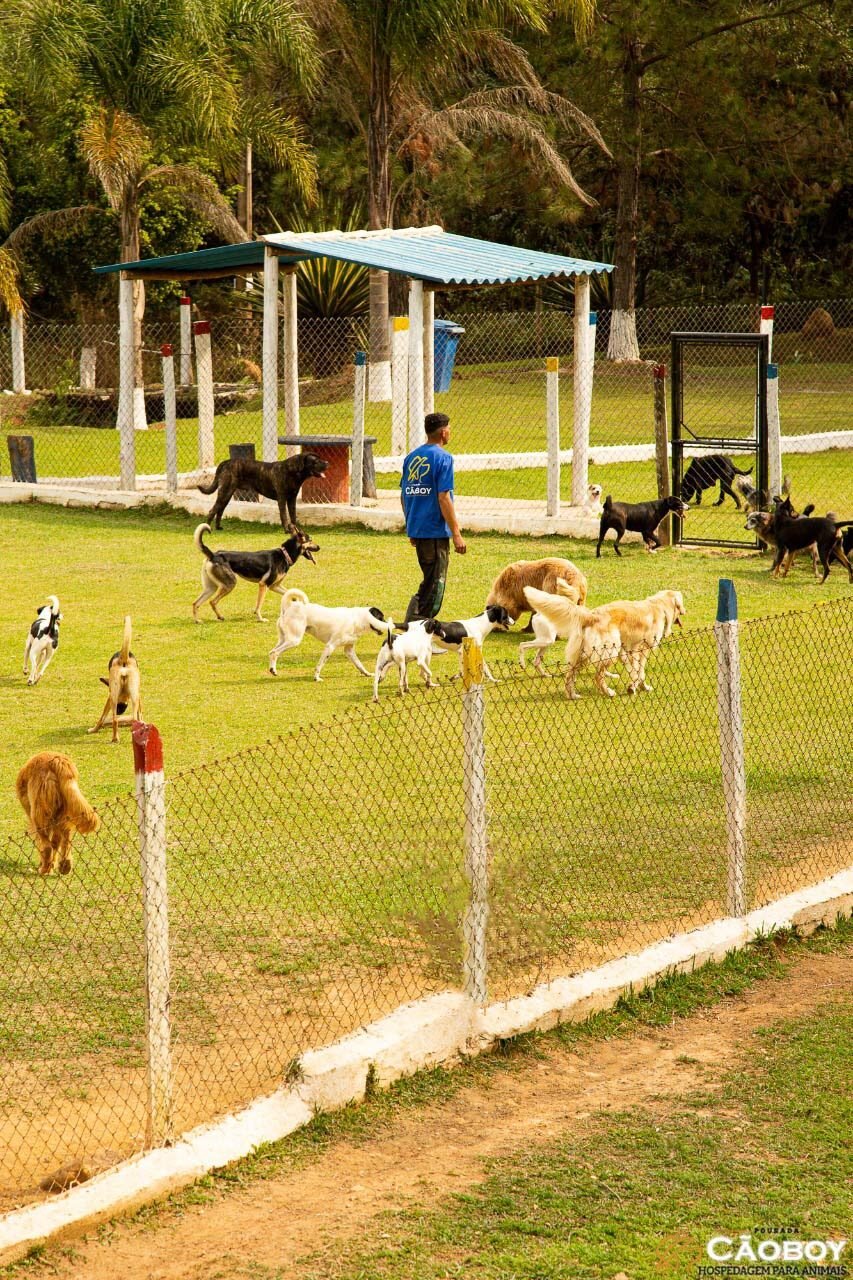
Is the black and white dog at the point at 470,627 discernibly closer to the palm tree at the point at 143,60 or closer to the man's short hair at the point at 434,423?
the man's short hair at the point at 434,423

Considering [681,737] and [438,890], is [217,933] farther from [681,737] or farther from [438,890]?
[681,737]

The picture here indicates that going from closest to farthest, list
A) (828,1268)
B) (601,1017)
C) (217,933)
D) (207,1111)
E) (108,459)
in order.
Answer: (828,1268) < (207,1111) < (601,1017) < (217,933) < (108,459)

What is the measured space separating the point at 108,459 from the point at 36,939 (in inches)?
750

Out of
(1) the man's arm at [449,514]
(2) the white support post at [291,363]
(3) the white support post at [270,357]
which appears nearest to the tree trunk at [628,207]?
(2) the white support post at [291,363]

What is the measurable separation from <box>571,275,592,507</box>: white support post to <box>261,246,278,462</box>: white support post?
3.44 metres

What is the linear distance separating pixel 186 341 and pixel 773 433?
11742 mm

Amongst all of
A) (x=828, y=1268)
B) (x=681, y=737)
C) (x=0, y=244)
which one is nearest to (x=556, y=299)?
(x=0, y=244)

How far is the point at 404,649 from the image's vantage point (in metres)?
11.0

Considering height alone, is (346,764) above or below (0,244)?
below

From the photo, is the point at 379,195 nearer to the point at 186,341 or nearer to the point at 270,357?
the point at 186,341

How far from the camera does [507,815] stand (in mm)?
8656

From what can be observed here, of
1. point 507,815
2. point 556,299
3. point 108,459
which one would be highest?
point 556,299

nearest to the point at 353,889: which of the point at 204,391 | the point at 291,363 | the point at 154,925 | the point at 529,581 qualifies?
the point at 154,925

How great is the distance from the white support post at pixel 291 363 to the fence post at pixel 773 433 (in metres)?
5.67
